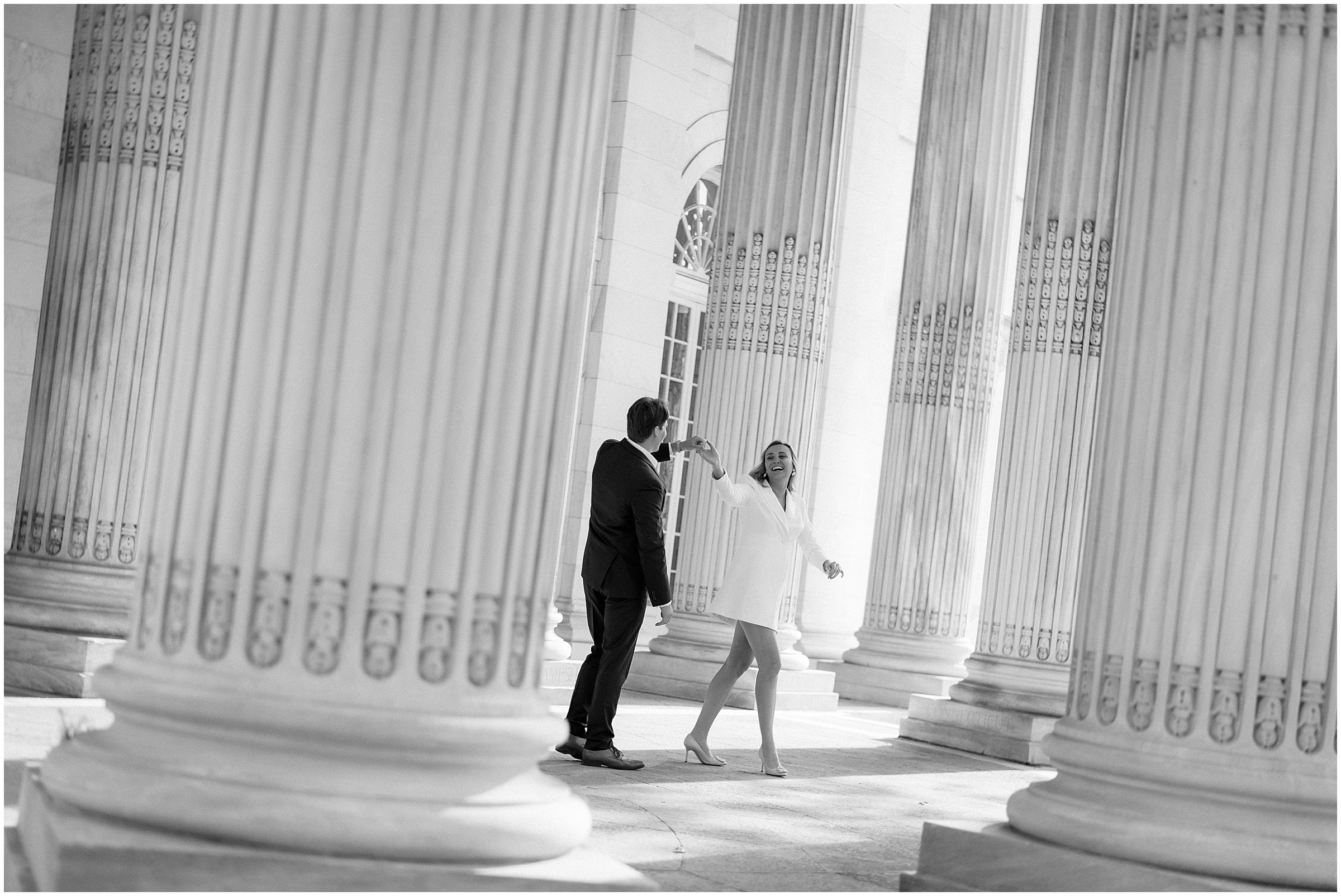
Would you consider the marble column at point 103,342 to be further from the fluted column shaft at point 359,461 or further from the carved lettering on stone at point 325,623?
the carved lettering on stone at point 325,623

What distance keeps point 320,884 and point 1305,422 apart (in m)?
3.33

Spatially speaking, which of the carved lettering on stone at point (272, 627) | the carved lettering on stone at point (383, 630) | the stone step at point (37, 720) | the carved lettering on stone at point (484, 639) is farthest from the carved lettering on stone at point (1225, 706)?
the stone step at point (37, 720)

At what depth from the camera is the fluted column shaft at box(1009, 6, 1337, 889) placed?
4.72 metres

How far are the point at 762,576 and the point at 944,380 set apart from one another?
271 inches

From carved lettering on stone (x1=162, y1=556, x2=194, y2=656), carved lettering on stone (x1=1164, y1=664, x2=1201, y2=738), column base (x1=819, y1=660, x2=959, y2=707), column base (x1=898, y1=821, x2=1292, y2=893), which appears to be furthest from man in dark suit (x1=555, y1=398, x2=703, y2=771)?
column base (x1=819, y1=660, x2=959, y2=707)

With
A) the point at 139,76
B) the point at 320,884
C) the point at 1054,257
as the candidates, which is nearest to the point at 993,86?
the point at 1054,257

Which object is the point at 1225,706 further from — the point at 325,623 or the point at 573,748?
the point at 573,748

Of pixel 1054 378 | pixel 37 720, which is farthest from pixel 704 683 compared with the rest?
pixel 37 720

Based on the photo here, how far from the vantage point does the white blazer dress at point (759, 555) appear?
8508mm

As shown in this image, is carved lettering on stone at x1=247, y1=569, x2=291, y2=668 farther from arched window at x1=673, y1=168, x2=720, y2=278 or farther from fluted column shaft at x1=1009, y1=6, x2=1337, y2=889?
arched window at x1=673, y1=168, x2=720, y2=278

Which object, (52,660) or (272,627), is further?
(52,660)

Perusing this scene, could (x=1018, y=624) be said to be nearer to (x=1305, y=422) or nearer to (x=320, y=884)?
(x=1305, y=422)

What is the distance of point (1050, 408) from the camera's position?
1175 cm

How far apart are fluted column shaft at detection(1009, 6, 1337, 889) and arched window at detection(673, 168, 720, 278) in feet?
42.3
